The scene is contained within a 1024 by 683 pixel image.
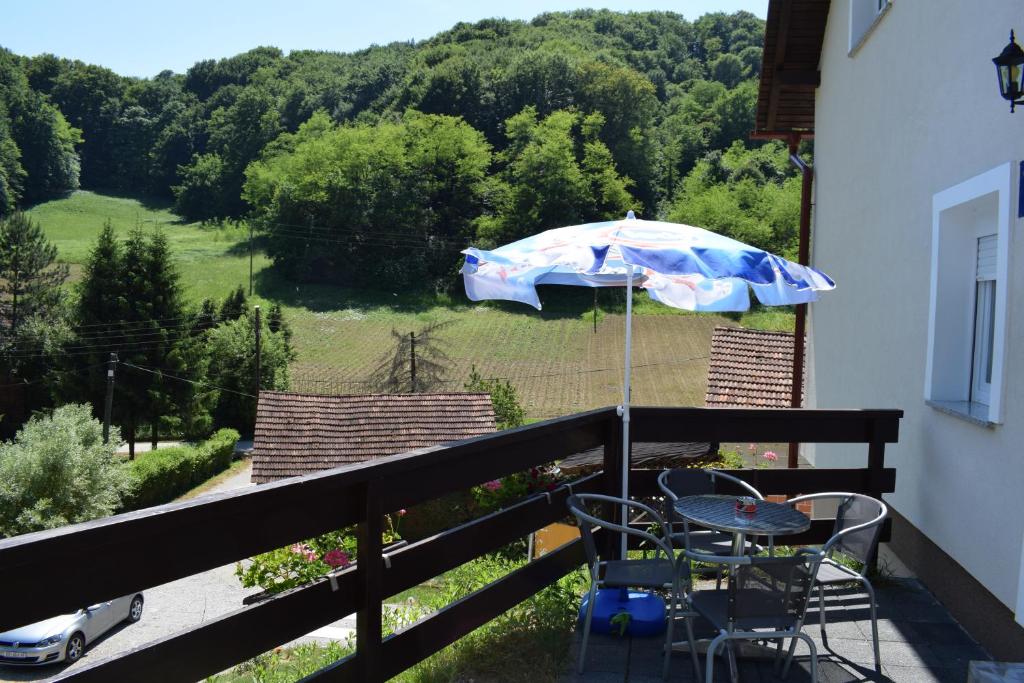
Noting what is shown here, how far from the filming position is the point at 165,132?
322 ft

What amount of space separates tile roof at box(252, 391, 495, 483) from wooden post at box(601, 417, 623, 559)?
13516mm

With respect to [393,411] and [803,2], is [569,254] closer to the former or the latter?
[803,2]

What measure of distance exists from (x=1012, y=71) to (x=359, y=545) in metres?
3.28

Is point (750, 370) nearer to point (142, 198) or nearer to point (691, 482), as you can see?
point (691, 482)

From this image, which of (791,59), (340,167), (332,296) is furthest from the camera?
(340,167)

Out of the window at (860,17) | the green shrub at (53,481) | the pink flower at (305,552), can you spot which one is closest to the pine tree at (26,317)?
the green shrub at (53,481)

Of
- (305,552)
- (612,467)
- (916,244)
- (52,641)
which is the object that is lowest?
(52,641)

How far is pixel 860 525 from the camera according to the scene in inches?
137

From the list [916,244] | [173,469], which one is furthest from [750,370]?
[173,469]

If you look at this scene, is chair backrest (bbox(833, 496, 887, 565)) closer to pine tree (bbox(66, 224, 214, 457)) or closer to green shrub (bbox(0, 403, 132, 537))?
green shrub (bbox(0, 403, 132, 537))

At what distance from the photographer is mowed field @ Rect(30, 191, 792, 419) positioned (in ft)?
136

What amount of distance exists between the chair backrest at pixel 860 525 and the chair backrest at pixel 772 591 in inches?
15.6

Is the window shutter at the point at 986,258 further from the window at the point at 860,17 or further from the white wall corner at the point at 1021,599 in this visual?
the window at the point at 860,17

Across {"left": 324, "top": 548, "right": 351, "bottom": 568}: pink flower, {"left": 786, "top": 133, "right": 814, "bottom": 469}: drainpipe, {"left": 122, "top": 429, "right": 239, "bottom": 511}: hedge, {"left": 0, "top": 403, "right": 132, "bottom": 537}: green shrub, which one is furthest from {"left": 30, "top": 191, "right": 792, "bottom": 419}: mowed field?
{"left": 324, "top": 548, "right": 351, "bottom": 568}: pink flower
